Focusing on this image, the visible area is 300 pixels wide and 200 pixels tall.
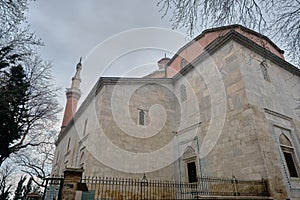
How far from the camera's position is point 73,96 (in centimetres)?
2538

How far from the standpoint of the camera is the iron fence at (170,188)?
282 inches

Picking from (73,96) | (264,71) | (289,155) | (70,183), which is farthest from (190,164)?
(73,96)

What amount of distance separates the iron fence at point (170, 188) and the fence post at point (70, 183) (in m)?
1.13

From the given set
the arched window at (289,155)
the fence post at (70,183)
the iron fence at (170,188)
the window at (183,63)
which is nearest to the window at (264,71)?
the arched window at (289,155)

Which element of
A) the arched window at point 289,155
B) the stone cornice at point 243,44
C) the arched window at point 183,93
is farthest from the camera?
the arched window at point 183,93

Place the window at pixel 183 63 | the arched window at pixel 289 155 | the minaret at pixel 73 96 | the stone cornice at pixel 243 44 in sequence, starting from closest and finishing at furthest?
the arched window at pixel 289 155 → the stone cornice at pixel 243 44 → the window at pixel 183 63 → the minaret at pixel 73 96

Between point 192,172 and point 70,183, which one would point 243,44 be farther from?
point 70,183

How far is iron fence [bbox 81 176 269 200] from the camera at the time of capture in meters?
7.16

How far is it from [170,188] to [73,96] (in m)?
19.0

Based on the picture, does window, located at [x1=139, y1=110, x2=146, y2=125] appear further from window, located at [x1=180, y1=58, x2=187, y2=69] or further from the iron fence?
window, located at [x1=180, y1=58, x2=187, y2=69]

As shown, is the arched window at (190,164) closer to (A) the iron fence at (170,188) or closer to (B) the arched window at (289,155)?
(A) the iron fence at (170,188)

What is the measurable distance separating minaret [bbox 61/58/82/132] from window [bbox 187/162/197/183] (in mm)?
17777

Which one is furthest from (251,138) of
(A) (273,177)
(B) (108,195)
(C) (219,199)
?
(B) (108,195)

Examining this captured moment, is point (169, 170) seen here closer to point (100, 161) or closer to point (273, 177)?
point (100, 161)
